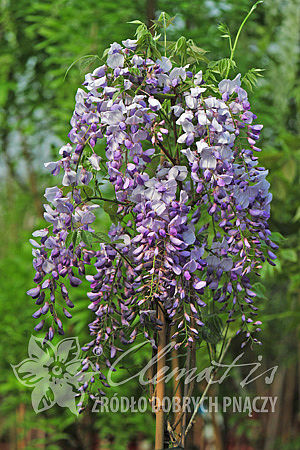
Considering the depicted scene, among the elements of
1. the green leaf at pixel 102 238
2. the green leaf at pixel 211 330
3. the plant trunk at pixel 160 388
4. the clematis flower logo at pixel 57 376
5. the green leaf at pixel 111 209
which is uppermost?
the green leaf at pixel 111 209

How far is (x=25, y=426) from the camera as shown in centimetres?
219

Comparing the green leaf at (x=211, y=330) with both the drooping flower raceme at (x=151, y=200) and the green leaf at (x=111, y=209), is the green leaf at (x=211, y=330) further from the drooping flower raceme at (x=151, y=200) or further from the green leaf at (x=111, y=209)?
the green leaf at (x=111, y=209)

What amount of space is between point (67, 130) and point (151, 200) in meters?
1.49

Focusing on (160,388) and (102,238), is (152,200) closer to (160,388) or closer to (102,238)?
(102,238)

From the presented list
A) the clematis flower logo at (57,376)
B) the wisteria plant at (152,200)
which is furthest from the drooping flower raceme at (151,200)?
the clematis flower logo at (57,376)

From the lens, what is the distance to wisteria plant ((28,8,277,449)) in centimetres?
79

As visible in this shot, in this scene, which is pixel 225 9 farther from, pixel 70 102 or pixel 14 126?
pixel 14 126

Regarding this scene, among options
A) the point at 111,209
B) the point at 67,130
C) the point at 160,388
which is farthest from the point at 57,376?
the point at 67,130

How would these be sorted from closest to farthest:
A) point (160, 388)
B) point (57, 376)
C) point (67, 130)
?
1. point (160, 388)
2. point (57, 376)
3. point (67, 130)

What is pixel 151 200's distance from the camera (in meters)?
0.79

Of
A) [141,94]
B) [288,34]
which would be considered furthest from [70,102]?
[141,94]

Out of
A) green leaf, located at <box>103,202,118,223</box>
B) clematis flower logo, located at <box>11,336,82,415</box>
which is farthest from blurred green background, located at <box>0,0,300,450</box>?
green leaf, located at <box>103,202,118,223</box>

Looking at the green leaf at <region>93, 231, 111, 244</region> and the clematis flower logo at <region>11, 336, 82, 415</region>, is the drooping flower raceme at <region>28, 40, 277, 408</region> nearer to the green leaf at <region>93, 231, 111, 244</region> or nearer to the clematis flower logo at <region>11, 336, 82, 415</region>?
the green leaf at <region>93, 231, 111, 244</region>

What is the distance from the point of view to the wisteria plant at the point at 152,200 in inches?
31.2
